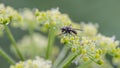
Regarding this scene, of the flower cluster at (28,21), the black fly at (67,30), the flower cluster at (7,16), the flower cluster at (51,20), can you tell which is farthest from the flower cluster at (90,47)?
the flower cluster at (28,21)

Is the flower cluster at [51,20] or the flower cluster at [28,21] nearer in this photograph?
the flower cluster at [51,20]

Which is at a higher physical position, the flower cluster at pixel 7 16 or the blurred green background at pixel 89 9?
the blurred green background at pixel 89 9

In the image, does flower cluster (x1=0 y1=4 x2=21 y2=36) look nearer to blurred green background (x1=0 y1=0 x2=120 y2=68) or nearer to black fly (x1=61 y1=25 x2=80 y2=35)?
black fly (x1=61 y1=25 x2=80 y2=35)

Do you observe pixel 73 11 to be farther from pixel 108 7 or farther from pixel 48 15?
pixel 48 15

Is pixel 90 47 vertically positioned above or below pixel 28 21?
below

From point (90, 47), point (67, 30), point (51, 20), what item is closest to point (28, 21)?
point (51, 20)

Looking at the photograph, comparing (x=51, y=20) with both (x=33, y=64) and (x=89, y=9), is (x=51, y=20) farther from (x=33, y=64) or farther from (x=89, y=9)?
(x=89, y=9)

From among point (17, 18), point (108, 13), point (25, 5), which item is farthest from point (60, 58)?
point (108, 13)

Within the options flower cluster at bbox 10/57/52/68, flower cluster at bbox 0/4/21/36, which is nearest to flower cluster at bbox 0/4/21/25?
flower cluster at bbox 0/4/21/36

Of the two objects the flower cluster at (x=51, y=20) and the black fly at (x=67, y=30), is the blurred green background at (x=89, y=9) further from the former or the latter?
the black fly at (x=67, y=30)
